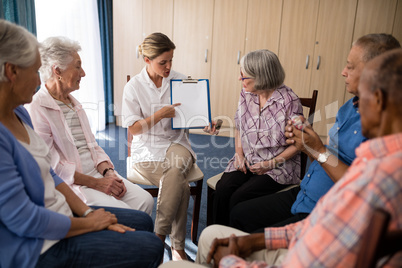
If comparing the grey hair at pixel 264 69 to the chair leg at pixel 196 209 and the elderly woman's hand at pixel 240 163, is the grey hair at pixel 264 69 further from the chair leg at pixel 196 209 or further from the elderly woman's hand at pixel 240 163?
the chair leg at pixel 196 209

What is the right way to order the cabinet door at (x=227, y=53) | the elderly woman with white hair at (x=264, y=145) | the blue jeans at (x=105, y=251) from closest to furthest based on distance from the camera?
the blue jeans at (x=105, y=251)
the elderly woman with white hair at (x=264, y=145)
the cabinet door at (x=227, y=53)

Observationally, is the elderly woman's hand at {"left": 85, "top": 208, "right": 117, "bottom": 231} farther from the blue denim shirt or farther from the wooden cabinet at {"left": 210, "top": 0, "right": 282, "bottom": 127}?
the wooden cabinet at {"left": 210, "top": 0, "right": 282, "bottom": 127}

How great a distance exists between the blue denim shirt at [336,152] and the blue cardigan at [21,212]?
103 cm

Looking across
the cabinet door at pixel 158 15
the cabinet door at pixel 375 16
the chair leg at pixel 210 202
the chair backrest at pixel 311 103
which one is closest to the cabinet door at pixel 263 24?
the cabinet door at pixel 375 16

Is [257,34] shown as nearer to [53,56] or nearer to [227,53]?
[227,53]

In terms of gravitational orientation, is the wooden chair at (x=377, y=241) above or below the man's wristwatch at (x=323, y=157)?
above

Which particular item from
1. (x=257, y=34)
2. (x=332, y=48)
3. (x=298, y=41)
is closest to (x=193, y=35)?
(x=257, y=34)

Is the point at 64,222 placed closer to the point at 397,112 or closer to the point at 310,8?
the point at 397,112

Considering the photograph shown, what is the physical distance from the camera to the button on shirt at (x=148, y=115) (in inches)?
79.3

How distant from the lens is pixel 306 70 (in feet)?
13.7

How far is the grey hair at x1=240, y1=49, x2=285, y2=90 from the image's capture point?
5.90ft

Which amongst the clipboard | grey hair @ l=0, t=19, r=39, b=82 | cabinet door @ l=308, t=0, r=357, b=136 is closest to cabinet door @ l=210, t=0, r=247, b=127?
cabinet door @ l=308, t=0, r=357, b=136

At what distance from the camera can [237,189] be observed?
1.79 m

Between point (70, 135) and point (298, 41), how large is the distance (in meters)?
3.39
